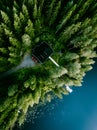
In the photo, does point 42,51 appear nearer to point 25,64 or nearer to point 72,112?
point 25,64

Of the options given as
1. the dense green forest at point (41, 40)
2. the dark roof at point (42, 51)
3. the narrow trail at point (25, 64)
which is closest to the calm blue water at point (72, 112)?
the dense green forest at point (41, 40)

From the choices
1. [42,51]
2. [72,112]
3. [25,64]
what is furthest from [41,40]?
[72,112]

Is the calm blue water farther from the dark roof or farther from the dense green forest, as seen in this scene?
the dark roof

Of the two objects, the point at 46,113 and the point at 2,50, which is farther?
the point at 46,113

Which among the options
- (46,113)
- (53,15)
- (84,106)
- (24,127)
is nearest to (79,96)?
(84,106)

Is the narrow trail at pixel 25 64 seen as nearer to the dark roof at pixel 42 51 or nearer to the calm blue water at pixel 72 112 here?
the dark roof at pixel 42 51

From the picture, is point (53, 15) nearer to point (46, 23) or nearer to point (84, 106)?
point (46, 23)
